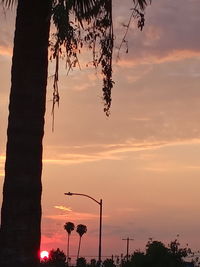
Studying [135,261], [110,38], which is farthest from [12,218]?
[135,261]

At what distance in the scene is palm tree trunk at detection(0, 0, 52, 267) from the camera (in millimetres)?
7590

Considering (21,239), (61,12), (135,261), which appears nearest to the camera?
(21,239)

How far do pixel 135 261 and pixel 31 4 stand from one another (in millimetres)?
48604

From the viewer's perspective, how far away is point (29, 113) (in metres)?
7.96

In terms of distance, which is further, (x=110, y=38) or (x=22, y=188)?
(x=110, y=38)

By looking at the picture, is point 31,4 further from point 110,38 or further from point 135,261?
point 135,261

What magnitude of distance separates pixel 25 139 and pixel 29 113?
0.36m

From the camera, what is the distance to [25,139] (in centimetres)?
785

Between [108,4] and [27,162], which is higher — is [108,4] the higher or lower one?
the higher one

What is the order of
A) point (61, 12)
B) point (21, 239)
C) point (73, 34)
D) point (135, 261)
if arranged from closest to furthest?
point (21, 239), point (61, 12), point (73, 34), point (135, 261)

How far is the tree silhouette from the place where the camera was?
25.0 feet

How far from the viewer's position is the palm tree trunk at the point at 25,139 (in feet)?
24.9

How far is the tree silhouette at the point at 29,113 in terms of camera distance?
761 cm

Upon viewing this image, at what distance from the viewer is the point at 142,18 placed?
355 inches
